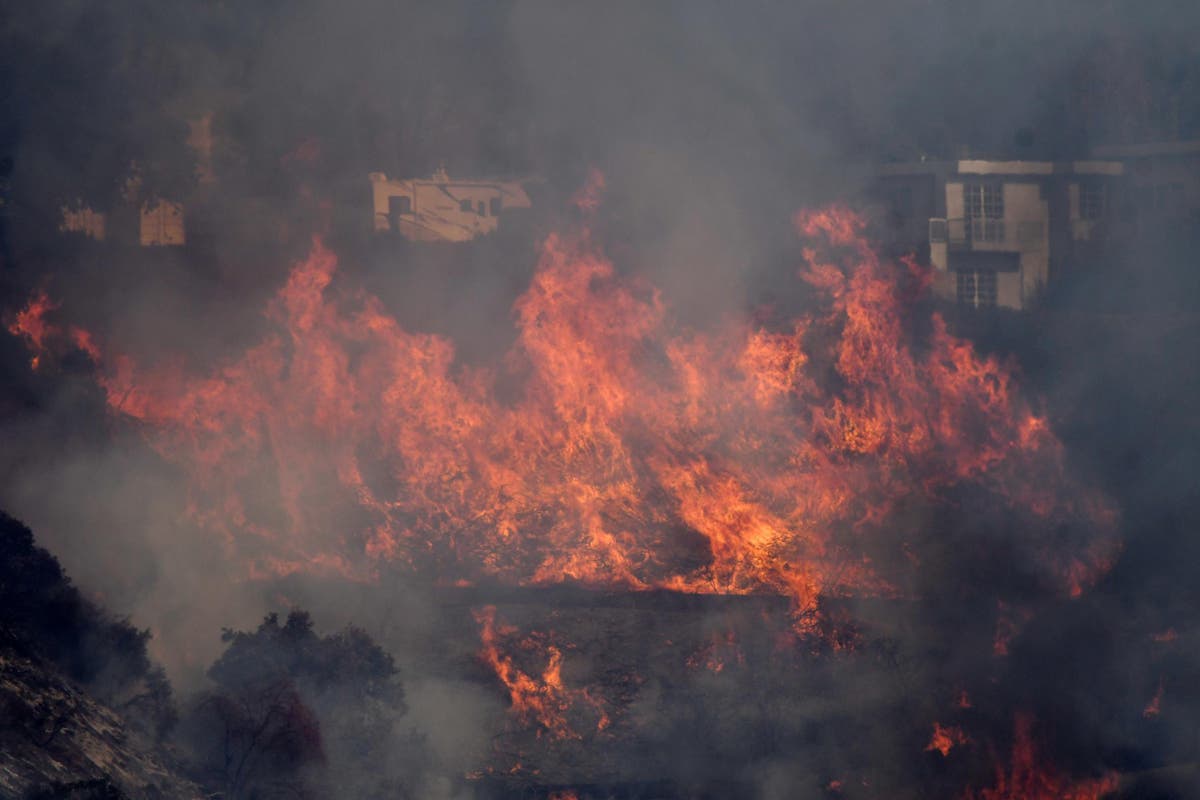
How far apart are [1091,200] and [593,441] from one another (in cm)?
2345

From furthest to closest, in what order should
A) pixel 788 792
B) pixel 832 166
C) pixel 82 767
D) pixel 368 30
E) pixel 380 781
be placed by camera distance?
pixel 832 166
pixel 368 30
pixel 788 792
pixel 380 781
pixel 82 767

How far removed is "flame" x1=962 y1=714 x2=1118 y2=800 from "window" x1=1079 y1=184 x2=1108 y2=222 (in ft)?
72.9

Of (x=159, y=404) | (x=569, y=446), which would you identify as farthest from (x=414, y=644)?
(x=159, y=404)

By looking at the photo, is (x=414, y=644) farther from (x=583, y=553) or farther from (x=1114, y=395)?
(x=1114, y=395)

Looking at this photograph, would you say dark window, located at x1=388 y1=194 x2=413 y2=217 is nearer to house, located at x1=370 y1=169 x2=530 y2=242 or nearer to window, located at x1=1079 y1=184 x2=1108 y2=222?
house, located at x1=370 y1=169 x2=530 y2=242

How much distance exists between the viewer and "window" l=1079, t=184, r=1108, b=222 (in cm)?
3606

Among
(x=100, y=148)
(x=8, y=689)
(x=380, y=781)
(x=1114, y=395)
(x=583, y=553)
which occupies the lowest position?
(x=380, y=781)

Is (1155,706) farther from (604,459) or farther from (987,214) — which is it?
(987,214)

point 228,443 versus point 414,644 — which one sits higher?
point 228,443

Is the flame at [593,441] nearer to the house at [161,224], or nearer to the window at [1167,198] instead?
the house at [161,224]

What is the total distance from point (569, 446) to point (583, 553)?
2175 millimetres

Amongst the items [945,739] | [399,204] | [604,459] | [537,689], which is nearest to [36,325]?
[604,459]

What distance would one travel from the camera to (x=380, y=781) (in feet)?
57.2

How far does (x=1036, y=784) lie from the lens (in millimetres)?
19078
